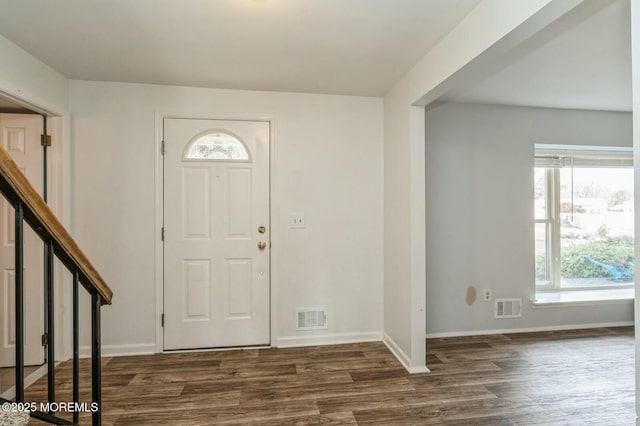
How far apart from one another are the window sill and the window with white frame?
0.07 m

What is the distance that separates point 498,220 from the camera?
10.3 feet

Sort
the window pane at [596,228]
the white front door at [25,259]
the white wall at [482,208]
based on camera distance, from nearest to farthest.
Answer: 1. the white front door at [25,259]
2. the white wall at [482,208]
3. the window pane at [596,228]

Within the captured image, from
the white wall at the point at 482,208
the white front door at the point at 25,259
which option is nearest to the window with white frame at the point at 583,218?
the white wall at the point at 482,208

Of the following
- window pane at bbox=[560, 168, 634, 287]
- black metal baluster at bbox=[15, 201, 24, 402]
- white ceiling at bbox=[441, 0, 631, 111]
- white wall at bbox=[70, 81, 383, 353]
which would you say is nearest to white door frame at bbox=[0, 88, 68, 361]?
white wall at bbox=[70, 81, 383, 353]

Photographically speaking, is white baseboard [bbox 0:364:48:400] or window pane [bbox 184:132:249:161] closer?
white baseboard [bbox 0:364:48:400]

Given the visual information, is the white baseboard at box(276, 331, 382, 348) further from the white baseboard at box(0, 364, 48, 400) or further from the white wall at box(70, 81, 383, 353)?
the white baseboard at box(0, 364, 48, 400)

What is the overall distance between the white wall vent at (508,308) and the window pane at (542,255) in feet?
1.84

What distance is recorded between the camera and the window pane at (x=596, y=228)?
11.6 feet

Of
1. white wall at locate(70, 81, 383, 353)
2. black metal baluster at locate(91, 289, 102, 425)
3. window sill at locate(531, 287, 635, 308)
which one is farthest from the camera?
window sill at locate(531, 287, 635, 308)

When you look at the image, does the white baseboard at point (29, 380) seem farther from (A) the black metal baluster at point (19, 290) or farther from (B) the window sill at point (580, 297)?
(B) the window sill at point (580, 297)

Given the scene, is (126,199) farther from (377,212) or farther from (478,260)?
(478,260)

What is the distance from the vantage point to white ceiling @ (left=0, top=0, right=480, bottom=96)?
166 cm

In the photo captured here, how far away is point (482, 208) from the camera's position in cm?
312

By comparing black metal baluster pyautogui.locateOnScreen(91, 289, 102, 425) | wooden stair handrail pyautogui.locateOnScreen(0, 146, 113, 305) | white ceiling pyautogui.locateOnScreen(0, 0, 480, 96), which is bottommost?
black metal baluster pyautogui.locateOnScreen(91, 289, 102, 425)
